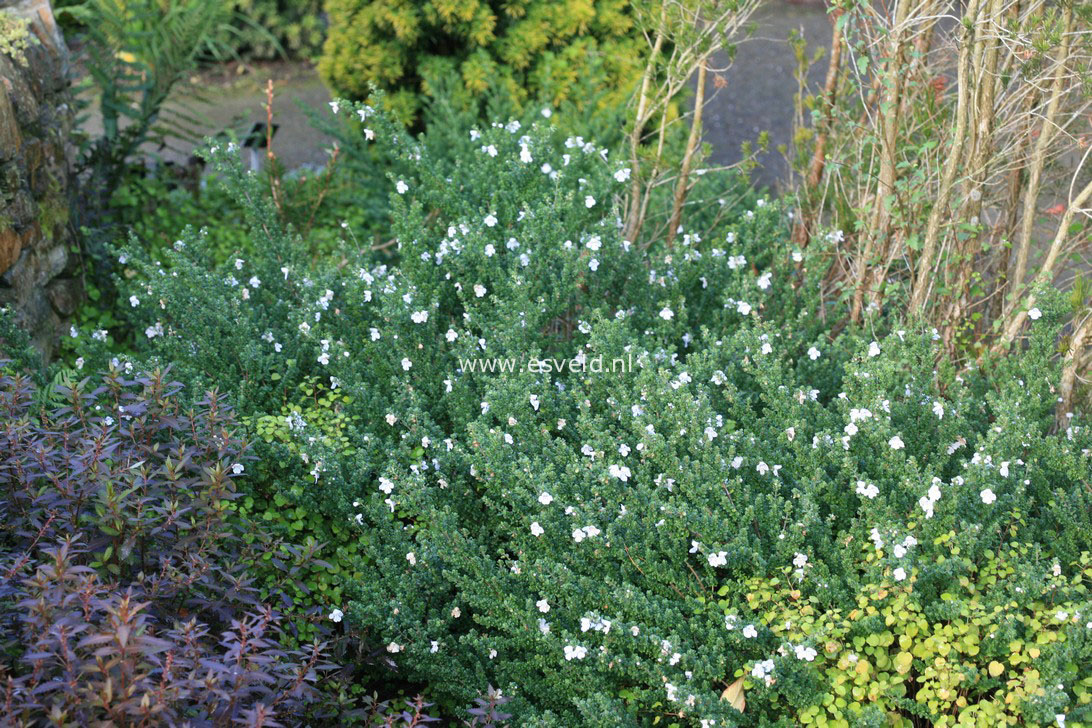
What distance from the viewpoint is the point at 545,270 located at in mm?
3477

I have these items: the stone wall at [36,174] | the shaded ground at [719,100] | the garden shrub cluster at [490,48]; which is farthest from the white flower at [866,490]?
the shaded ground at [719,100]

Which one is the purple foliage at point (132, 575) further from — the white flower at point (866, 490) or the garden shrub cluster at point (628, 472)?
the white flower at point (866, 490)

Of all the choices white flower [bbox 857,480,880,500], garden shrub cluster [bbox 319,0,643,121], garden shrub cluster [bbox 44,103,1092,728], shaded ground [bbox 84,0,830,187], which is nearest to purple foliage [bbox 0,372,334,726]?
garden shrub cluster [bbox 44,103,1092,728]

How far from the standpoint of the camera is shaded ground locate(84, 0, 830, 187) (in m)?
6.53

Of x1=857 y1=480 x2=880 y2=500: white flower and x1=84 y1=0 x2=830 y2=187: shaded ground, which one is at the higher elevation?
x1=857 y1=480 x2=880 y2=500: white flower

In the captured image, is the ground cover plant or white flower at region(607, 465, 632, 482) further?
white flower at region(607, 465, 632, 482)

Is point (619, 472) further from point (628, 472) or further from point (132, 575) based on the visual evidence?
point (132, 575)

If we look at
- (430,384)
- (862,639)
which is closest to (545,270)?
(430,384)

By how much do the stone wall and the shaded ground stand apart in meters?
1.77

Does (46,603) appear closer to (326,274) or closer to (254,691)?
(254,691)

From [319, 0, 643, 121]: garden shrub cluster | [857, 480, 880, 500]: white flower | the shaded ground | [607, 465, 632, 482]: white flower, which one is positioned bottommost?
the shaded ground

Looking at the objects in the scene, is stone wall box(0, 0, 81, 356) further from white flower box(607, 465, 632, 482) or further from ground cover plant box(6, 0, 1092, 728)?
white flower box(607, 465, 632, 482)

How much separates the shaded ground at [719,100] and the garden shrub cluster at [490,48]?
3.23 ft

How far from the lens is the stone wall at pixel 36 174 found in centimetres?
351
